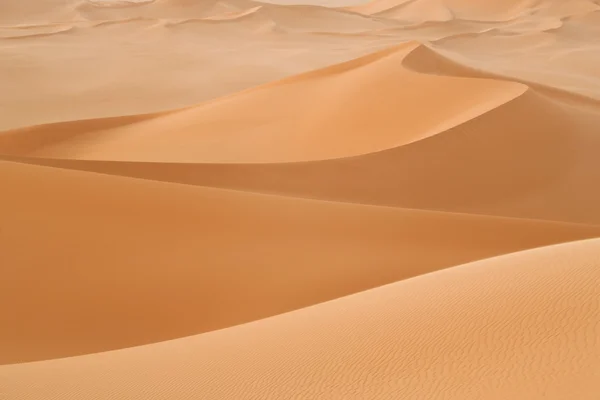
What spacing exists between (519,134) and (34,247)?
4842 millimetres

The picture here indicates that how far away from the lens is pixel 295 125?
789 centimetres

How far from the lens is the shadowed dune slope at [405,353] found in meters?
1.86

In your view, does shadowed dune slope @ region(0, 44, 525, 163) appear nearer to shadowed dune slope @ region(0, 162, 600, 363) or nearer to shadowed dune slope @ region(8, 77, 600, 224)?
shadowed dune slope @ region(8, 77, 600, 224)

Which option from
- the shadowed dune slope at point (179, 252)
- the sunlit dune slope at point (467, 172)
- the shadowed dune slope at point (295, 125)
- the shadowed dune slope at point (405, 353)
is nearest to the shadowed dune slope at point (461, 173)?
the sunlit dune slope at point (467, 172)

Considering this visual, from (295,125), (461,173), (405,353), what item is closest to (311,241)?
(405,353)

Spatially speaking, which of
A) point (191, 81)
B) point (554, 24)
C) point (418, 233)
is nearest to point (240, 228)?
point (418, 233)

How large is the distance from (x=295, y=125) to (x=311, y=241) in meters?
3.78

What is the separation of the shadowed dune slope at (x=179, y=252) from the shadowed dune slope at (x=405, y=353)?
80cm

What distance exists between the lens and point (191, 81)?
42.5 ft

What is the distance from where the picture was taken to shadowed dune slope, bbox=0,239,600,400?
1.86 metres

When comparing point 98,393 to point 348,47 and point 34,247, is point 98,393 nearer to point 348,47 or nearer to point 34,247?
point 34,247

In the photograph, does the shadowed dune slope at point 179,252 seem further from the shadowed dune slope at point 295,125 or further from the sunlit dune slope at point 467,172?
the shadowed dune slope at point 295,125

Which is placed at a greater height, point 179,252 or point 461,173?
point 179,252

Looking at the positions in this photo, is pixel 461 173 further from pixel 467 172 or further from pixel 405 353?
pixel 405 353
